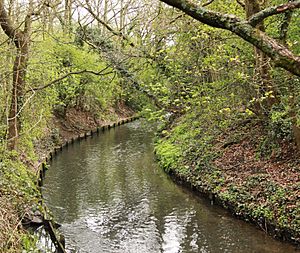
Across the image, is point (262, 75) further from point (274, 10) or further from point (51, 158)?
point (51, 158)

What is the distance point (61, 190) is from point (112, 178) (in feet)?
8.05

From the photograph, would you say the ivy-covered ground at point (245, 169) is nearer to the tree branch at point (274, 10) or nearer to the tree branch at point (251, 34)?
the tree branch at point (251, 34)

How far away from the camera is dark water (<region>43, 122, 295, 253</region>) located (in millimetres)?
10195

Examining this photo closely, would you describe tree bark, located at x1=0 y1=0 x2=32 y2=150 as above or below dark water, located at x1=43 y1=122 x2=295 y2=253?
above

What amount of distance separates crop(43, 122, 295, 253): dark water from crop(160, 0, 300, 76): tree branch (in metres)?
7.23

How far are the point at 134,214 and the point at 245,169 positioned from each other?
410 centimetres

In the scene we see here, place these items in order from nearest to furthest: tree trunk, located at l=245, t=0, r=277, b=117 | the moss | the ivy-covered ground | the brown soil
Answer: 1. the moss
2. tree trunk, located at l=245, t=0, r=277, b=117
3. the ivy-covered ground
4. the brown soil

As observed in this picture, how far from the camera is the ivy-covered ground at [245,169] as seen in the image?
10.4 m

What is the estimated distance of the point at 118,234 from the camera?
11086 millimetres

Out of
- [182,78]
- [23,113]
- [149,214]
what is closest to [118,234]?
[149,214]

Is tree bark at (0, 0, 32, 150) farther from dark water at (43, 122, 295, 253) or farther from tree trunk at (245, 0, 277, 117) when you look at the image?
tree trunk at (245, 0, 277, 117)

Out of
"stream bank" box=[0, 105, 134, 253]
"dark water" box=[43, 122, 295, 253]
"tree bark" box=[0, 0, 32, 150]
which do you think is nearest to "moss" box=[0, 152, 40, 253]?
"stream bank" box=[0, 105, 134, 253]

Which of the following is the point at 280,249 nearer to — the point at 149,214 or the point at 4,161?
the point at 149,214

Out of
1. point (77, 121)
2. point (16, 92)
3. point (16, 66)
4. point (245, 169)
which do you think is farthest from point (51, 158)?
point (245, 169)
